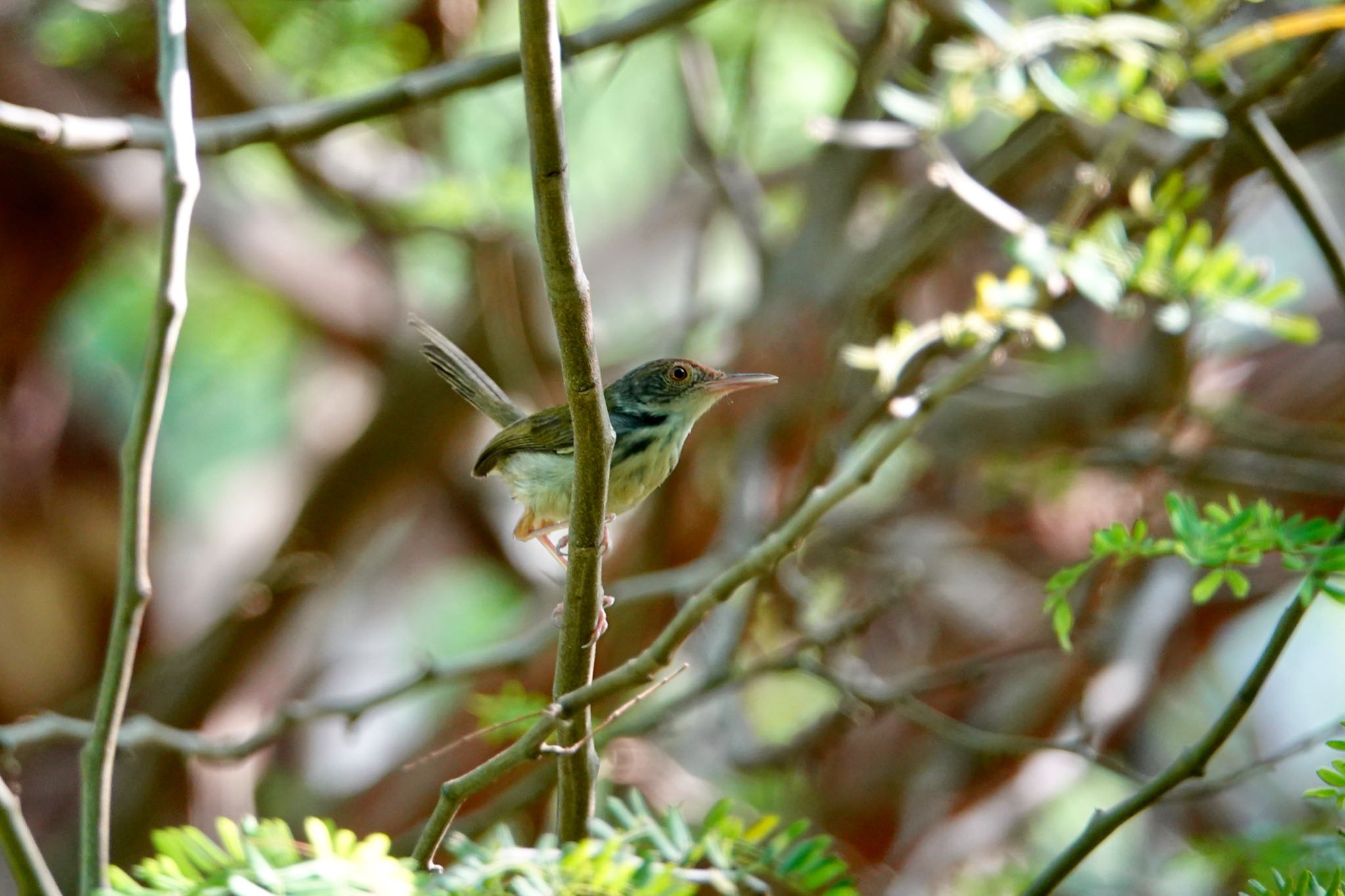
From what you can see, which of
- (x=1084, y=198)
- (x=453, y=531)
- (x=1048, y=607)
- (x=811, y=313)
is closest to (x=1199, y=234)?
(x=1084, y=198)

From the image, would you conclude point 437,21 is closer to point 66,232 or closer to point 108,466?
point 66,232

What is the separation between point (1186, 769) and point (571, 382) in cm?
142

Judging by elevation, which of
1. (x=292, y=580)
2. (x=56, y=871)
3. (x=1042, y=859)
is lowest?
(x=56, y=871)

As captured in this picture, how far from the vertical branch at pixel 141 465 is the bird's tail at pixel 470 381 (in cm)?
206

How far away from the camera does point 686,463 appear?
6.15 meters

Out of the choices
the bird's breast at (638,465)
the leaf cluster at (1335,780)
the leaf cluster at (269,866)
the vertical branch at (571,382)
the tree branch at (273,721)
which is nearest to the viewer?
the leaf cluster at (269,866)

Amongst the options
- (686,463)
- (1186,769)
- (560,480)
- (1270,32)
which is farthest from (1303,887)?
(686,463)

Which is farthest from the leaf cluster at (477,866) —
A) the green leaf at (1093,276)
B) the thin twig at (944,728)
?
the thin twig at (944,728)

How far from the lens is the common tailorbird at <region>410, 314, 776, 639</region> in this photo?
3.56 metres

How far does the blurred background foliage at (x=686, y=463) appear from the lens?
5598 mm

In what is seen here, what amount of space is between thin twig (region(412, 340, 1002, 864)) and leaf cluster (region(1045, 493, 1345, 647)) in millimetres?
412

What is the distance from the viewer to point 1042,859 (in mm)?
6004

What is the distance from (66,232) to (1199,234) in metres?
5.94

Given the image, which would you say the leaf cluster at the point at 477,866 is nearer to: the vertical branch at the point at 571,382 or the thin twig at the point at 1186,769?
the vertical branch at the point at 571,382
